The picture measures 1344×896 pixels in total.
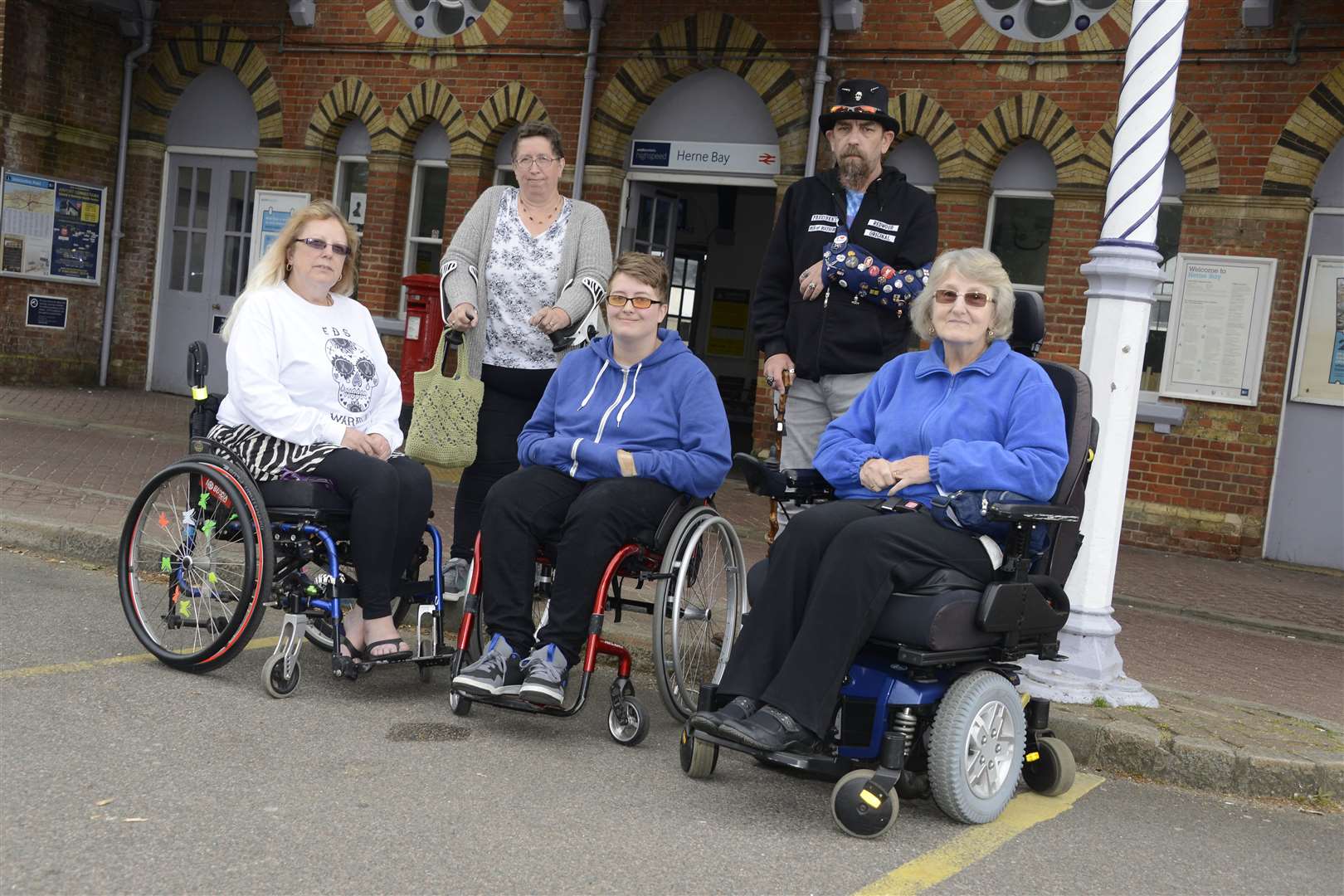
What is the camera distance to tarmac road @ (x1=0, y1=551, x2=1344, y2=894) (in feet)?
10.7

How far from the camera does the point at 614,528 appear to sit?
4.49 meters

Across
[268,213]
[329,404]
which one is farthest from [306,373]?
[268,213]

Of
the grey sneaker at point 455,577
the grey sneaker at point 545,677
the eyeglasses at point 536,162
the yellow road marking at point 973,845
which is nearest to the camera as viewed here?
the yellow road marking at point 973,845

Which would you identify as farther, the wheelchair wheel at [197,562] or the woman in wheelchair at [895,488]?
the wheelchair wheel at [197,562]

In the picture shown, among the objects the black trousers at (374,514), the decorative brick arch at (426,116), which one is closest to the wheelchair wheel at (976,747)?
the black trousers at (374,514)

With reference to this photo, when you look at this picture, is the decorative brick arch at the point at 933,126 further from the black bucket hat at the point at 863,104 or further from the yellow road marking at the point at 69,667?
the yellow road marking at the point at 69,667

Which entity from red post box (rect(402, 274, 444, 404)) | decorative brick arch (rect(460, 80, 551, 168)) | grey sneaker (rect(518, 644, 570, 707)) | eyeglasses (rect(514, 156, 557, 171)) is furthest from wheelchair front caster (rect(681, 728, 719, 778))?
decorative brick arch (rect(460, 80, 551, 168))

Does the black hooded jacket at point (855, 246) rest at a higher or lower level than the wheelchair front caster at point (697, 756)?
higher

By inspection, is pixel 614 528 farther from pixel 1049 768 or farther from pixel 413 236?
pixel 413 236

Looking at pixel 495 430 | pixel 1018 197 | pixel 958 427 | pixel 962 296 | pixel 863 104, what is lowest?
pixel 495 430

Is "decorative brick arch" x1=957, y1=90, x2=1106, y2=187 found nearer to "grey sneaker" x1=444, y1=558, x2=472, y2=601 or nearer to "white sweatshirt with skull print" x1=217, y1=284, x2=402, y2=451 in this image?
"grey sneaker" x1=444, y1=558, x2=472, y2=601

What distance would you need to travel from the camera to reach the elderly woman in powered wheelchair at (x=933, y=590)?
151 inches

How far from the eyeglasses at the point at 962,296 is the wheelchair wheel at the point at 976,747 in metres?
1.12

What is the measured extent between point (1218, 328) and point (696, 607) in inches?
299
